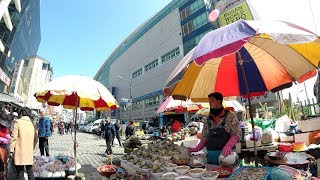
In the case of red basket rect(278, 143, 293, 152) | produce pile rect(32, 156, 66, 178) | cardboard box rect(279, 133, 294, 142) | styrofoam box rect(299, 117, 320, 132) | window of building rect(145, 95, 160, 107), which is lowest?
produce pile rect(32, 156, 66, 178)

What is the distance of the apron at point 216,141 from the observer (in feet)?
14.6

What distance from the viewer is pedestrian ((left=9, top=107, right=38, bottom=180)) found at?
6301 millimetres

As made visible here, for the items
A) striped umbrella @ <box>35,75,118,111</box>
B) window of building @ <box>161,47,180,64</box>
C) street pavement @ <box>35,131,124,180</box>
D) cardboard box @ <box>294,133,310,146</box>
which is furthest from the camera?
window of building @ <box>161,47,180,64</box>

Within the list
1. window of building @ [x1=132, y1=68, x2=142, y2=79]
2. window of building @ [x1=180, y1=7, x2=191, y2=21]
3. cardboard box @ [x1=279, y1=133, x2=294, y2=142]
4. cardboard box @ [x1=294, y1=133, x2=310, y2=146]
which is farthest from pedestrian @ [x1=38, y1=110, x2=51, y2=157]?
window of building @ [x1=132, y1=68, x2=142, y2=79]

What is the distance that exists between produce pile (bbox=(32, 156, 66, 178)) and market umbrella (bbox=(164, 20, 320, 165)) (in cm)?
391

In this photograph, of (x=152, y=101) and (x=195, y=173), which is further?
(x=152, y=101)

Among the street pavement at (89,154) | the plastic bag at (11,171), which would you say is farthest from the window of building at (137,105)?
the plastic bag at (11,171)

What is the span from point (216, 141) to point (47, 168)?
477 cm

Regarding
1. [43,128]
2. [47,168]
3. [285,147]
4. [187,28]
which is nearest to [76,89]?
[47,168]

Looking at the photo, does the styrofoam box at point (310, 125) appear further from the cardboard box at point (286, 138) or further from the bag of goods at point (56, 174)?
the bag of goods at point (56, 174)

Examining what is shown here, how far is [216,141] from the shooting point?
14.9ft

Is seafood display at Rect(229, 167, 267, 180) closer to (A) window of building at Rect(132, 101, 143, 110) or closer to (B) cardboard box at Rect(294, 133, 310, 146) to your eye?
(B) cardboard box at Rect(294, 133, 310, 146)

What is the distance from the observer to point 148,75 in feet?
207

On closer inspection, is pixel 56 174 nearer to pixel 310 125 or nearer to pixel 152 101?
pixel 310 125
